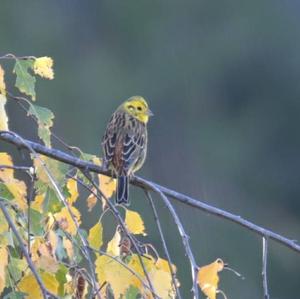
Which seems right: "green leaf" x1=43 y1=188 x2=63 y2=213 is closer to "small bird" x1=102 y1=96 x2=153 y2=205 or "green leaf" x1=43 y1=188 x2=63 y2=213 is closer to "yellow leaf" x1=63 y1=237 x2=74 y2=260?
"yellow leaf" x1=63 y1=237 x2=74 y2=260

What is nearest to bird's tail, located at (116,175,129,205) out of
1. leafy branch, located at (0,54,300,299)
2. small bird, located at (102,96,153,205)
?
small bird, located at (102,96,153,205)

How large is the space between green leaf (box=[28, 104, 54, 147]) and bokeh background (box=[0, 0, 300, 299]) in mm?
15390

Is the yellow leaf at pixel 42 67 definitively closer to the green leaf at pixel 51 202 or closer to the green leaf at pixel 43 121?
the green leaf at pixel 43 121

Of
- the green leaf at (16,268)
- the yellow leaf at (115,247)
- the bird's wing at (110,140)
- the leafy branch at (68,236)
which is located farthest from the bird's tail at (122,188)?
the green leaf at (16,268)

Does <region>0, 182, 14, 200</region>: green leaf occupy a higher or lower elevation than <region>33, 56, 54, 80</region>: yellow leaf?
lower

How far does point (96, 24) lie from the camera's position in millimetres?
26312

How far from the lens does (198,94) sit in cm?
2569

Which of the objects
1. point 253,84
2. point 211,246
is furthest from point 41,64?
point 253,84

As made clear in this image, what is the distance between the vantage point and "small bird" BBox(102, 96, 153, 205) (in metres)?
4.71

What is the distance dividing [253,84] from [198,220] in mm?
5264

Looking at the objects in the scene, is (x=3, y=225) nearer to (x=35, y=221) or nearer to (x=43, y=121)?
(x=35, y=221)

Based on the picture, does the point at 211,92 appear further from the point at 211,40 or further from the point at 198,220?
the point at 198,220

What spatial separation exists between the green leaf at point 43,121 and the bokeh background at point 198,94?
50.5 ft

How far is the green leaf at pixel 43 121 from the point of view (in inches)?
147
